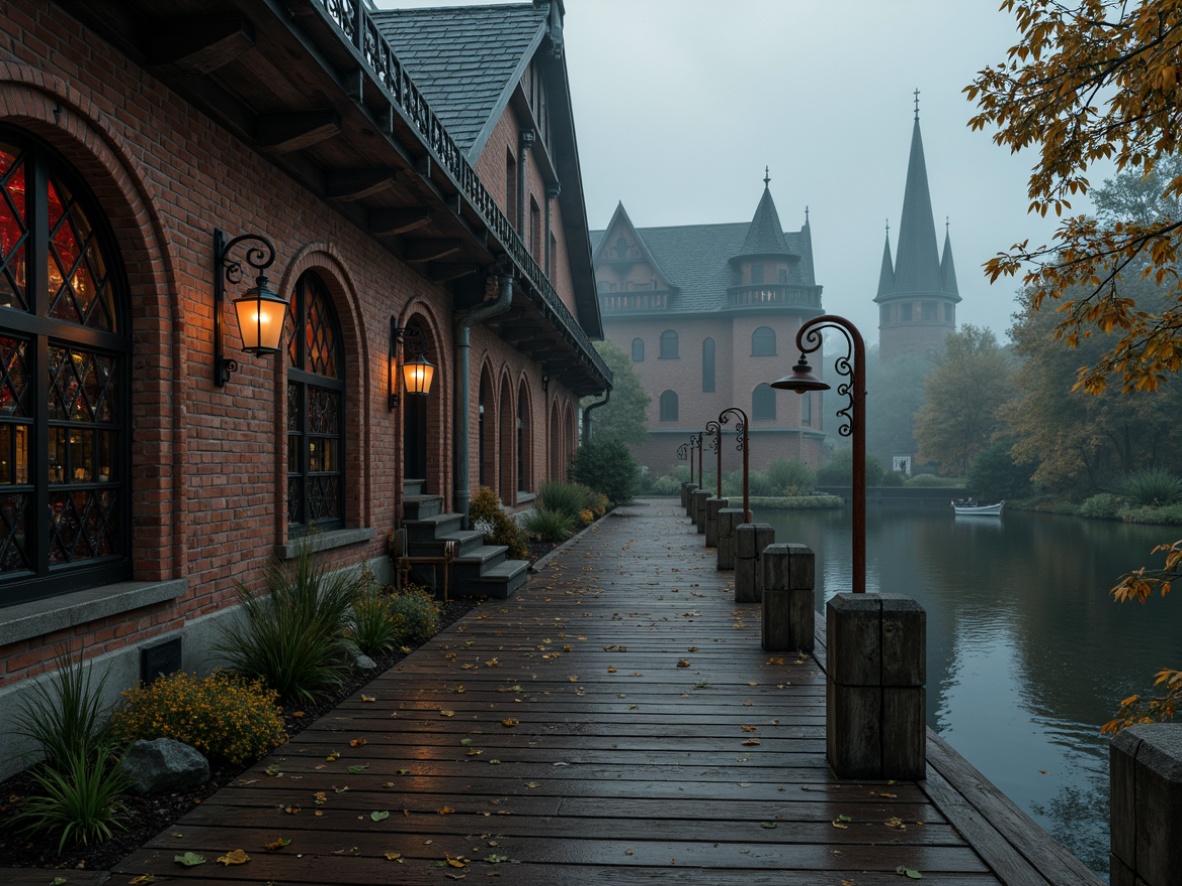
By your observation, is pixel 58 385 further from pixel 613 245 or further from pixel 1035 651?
pixel 613 245

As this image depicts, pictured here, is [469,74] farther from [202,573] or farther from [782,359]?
[782,359]

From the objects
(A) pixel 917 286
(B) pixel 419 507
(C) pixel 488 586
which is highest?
(A) pixel 917 286

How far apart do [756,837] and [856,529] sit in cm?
190

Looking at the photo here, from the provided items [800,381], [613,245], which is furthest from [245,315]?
[613,245]

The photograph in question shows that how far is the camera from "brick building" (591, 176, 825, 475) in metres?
53.7

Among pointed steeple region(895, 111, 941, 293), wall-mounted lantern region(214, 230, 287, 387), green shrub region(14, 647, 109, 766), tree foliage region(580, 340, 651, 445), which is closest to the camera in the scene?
green shrub region(14, 647, 109, 766)

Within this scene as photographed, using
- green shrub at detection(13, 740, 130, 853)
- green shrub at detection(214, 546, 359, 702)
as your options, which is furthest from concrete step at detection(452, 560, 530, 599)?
green shrub at detection(13, 740, 130, 853)

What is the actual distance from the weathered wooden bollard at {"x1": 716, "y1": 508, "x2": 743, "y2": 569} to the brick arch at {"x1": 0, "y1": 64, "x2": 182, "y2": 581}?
27.0 ft

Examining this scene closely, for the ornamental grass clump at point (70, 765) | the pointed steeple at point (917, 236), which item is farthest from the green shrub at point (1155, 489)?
the pointed steeple at point (917, 236)

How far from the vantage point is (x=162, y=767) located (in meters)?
4.26

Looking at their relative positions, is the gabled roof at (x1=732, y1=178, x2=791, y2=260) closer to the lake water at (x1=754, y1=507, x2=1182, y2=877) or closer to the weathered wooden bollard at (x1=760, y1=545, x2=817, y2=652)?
the lake water at (x1=754, y1=507, x2=1182, y2=877)

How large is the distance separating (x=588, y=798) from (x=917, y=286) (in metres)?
88.8

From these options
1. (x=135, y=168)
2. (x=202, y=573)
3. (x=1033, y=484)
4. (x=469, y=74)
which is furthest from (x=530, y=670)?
(x=1033, y=484)

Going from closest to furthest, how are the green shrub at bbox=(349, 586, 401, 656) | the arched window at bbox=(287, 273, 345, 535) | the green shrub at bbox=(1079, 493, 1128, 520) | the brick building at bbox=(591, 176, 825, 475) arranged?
the green shrub at bbox=(349, 586, 401, 656) < the arched window at bbox=(287, 273, 345, 535) < the green shrub at bbox=(1079, 493, 1128, 520) < the brick building at bbox=(591, 176, 825, 475)
